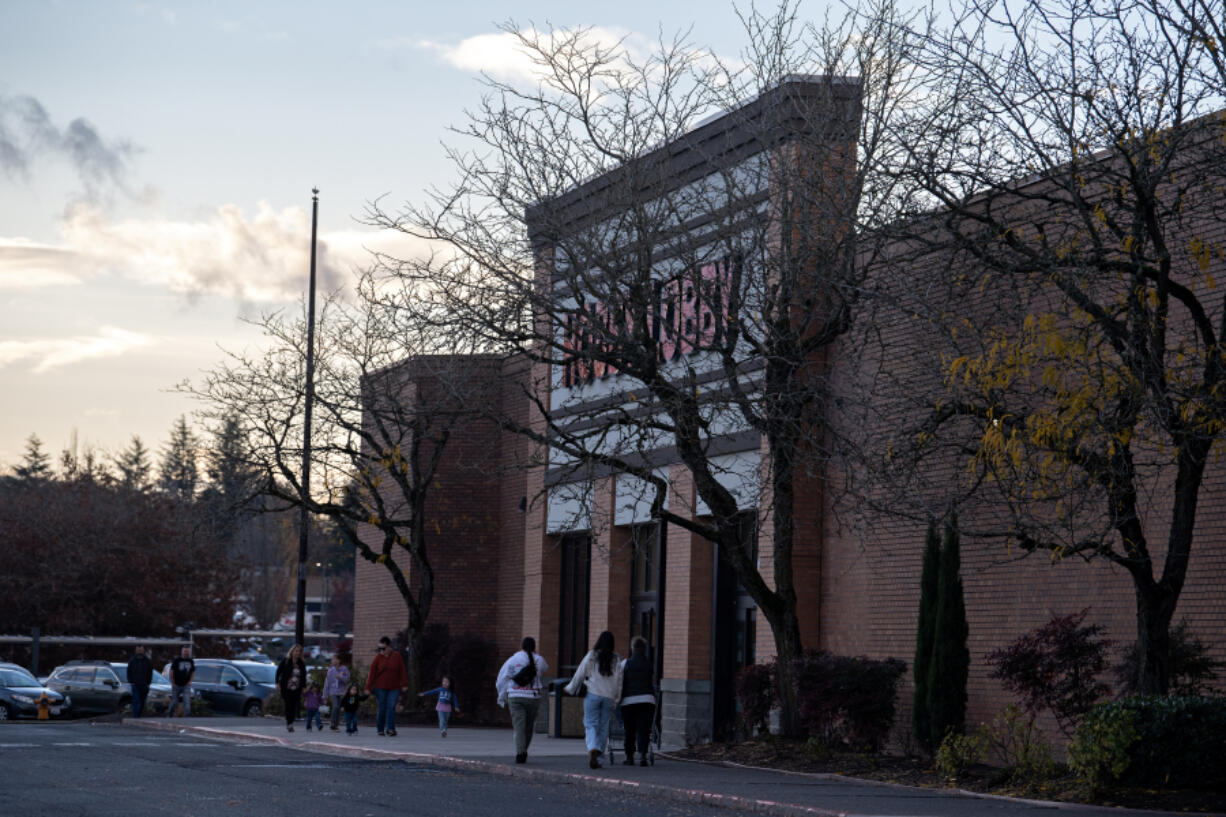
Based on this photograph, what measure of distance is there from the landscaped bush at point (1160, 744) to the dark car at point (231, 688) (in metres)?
28.7

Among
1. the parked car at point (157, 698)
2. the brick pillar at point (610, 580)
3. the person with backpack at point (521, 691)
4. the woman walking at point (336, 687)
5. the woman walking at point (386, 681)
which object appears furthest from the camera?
the parked car at point (157, 698)

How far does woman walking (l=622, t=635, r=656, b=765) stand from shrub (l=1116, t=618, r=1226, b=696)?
595cm

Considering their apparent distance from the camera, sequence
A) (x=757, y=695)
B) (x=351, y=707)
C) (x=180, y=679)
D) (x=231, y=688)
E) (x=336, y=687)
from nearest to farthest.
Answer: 1. (x=757, y=695)
2. (x=351, y=707)
3. (x=336, y=687)
4. (x=180, y=679)
5. (x=231, y=688)

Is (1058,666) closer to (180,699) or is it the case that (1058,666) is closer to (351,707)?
(351,707)

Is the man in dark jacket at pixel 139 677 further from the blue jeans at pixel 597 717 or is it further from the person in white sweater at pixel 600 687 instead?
the blue jeans at pixel 597 717

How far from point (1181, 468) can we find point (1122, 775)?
2.96 m

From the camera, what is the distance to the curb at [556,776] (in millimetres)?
14539

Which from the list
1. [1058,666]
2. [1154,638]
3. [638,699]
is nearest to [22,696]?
→ [638,699]

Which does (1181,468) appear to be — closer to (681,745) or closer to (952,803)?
(952,803)

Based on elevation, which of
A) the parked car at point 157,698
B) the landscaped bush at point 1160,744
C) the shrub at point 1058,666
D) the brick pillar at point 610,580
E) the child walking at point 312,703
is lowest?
the parked car at point 157,698

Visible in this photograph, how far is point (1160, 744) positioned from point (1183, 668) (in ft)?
8.52

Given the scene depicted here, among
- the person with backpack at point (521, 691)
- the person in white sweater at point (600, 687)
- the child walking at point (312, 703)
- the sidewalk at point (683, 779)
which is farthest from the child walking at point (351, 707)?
the person in white sweater at point (600, 687)

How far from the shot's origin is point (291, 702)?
96.4 ft

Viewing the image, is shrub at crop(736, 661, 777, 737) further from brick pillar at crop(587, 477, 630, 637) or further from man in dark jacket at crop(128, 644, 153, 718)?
man in dark jacket at crop(128, 644, 153, 718)
